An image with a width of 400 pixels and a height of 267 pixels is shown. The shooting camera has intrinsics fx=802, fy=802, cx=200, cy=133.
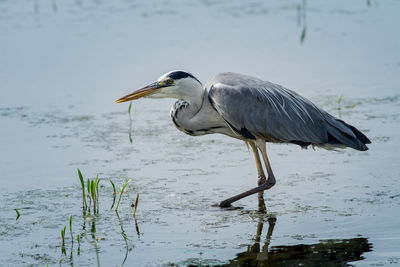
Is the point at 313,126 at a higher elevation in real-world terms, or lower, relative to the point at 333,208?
higher

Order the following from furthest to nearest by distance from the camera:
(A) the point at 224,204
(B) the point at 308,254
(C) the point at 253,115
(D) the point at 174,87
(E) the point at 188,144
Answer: (E) the point at 188,144, (D) the point at 174,87, (C) the point at 253,115, (A) the point at 224,204, (B) the point at 308,254

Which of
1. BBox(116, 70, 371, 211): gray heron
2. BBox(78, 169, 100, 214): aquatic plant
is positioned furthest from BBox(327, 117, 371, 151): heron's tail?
BBox(78, 169, 100, 214): aquatic plant

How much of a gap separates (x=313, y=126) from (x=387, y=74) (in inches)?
152

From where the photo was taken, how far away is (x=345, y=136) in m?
7.24

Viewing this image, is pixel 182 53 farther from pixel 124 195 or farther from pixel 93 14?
pixel 124 195

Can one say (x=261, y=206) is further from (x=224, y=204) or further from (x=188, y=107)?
(x=188, y=107)

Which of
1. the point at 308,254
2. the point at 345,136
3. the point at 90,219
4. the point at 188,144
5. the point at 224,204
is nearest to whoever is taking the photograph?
the point at 308,254

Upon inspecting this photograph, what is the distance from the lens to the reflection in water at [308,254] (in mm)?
5777

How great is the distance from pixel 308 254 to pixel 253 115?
6.09ft

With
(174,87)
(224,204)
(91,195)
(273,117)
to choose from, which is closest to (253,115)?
(273,117)

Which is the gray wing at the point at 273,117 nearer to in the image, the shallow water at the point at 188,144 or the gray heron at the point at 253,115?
the gray heron at the point at 253,115

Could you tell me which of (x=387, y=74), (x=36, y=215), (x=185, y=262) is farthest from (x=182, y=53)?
(x=185, y=262)

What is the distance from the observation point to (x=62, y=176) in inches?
316

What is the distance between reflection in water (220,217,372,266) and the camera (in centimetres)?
578
